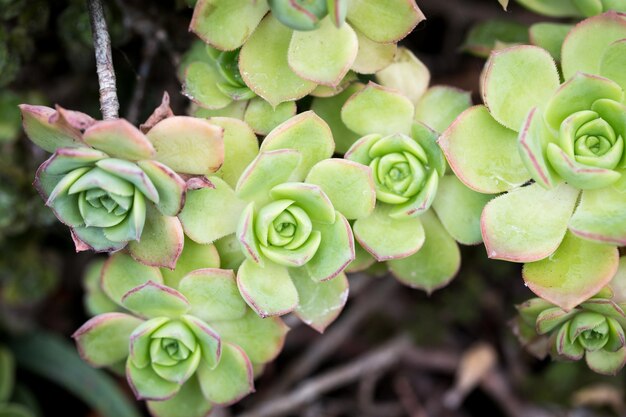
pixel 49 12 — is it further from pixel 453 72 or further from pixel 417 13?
pixel 453 72

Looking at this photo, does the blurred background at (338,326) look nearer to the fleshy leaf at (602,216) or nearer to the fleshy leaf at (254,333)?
the fleshy leaf at (254,333)

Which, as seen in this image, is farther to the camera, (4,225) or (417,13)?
(4,225)

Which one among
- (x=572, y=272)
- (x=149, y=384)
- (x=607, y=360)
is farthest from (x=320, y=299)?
(x=607, y=360)

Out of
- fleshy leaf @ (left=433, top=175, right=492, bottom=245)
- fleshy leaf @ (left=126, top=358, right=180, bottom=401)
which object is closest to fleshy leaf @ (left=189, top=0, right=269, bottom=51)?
fleshy leaf @ (left=433, top=175, right=492, bottom=245)

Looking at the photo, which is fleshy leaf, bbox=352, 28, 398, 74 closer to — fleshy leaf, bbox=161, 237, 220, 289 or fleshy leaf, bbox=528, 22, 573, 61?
fleshy leaf, bbox=528, 22, 573, 61

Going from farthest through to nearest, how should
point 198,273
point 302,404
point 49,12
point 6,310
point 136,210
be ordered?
point 302,404 → point 6,310 → point 49,12 → point 198,273 → point 136,210

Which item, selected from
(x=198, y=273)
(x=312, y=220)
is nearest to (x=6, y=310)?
(x=198, y=273)

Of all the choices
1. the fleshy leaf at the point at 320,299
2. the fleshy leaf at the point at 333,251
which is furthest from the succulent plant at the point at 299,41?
the fleshy leaf at the point at 320,299

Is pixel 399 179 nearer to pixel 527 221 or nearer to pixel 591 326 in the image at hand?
pixel 527 221
